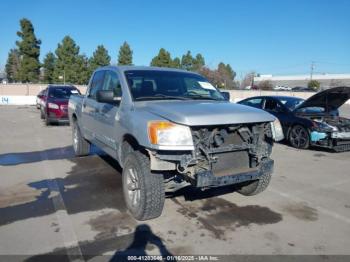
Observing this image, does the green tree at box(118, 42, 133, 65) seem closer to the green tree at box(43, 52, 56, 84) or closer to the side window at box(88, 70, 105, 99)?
the green tree at box(43, 52, 56, 84)

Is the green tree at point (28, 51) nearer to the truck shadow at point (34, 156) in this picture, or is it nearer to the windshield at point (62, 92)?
the windshield at point (62, 92)

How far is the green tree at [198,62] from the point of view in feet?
238

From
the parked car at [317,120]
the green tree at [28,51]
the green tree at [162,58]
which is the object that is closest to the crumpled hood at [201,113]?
the parked car at [317,120]

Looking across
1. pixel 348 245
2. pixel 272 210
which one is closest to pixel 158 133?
pixel 272 210

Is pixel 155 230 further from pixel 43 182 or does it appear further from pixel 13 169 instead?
pixel 13 169

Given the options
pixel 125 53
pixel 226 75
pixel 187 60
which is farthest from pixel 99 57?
pixel 226 75

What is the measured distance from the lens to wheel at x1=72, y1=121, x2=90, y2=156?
A: 24.9 ft

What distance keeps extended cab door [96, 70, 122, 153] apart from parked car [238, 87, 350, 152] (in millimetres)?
5798

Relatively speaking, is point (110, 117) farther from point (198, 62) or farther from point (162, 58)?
point (198, 62)

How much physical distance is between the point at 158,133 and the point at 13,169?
14.5 ft

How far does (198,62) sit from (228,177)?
237 feet

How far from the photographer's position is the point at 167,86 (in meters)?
5.17

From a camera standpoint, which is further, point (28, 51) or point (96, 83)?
point (28, 51)

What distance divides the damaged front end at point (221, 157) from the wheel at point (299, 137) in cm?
512
